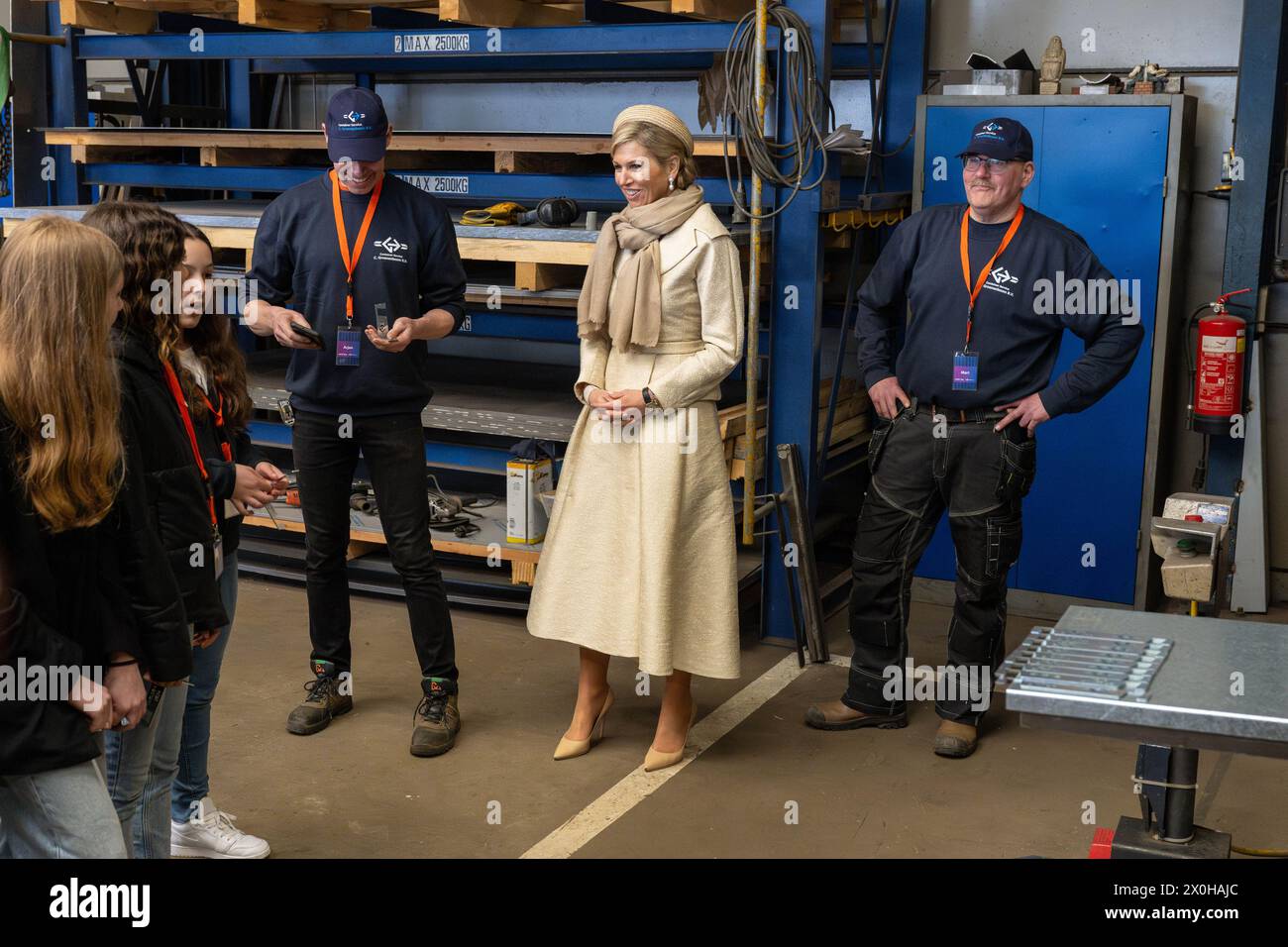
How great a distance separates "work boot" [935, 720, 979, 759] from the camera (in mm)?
4496

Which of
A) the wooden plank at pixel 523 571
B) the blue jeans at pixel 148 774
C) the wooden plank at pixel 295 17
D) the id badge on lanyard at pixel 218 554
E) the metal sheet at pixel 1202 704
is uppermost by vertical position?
the wooden plank at pixel 295 17

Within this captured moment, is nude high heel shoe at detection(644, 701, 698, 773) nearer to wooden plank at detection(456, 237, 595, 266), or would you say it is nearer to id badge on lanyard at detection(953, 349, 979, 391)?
id badge on lanyard at detection(953, 349, 979, 391)

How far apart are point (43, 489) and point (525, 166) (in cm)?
378

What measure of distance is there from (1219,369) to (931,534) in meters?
1.76

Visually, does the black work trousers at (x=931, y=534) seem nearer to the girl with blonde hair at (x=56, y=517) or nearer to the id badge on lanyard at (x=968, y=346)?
the id badge on lanyard at (x=968, y=346)

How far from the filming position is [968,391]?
4445 mm

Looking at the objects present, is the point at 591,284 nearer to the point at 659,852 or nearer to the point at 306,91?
the point at 659,852

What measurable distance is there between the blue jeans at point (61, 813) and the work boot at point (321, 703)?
217 cm

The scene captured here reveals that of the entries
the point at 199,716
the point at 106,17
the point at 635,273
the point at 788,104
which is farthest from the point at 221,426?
the point at 106,17

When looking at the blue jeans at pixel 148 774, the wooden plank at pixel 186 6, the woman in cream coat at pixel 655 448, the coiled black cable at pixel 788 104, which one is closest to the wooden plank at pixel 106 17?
the wooden plank at pixel 186 6

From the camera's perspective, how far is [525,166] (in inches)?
227

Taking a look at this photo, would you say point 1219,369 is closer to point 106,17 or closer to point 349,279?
point 349,279

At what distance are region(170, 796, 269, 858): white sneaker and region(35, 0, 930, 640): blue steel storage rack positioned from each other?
251cm

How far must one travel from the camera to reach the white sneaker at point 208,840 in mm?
3650
